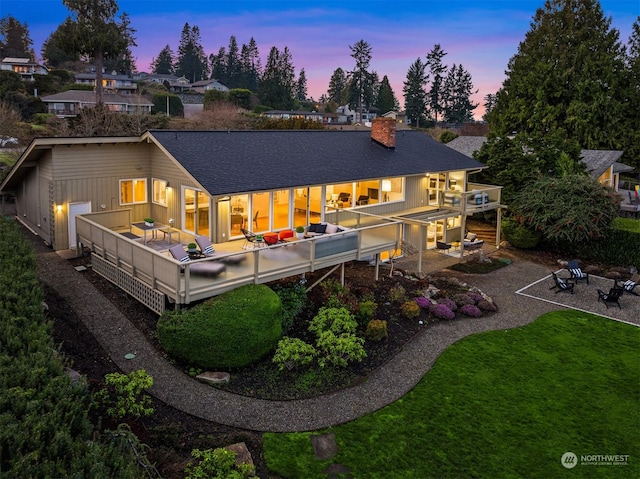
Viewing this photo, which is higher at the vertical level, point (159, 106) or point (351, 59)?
point (351, 59)

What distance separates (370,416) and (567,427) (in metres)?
4.21

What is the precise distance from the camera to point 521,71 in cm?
4725

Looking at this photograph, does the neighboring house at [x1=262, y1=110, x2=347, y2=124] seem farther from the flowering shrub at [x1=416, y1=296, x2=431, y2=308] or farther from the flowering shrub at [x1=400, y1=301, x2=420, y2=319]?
the flowering shrub at [x1=400, y1=301, x2=420, y2=319]

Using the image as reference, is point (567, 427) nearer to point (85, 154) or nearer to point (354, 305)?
point (354, 305)

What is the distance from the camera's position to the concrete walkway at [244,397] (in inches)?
394

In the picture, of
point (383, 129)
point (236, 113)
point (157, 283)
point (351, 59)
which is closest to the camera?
point (157, 283)

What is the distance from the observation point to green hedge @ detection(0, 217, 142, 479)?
521 cm

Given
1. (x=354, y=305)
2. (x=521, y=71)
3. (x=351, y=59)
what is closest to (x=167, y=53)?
(x=351, y=59)

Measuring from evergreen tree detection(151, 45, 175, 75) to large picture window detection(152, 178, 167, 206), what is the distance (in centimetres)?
11720

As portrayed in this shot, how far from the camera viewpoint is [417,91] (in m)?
90.6

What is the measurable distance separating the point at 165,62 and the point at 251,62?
24.6 metres

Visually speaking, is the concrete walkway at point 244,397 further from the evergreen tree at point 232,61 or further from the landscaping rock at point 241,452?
the evergreen tree at point 232,61

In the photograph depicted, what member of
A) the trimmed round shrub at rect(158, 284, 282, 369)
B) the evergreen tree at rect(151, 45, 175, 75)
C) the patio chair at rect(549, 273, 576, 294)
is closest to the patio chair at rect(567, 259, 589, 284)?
the patio chair at rect(549, 273, 576, 294)

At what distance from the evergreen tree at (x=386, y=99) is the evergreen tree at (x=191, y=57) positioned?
4704 cm
